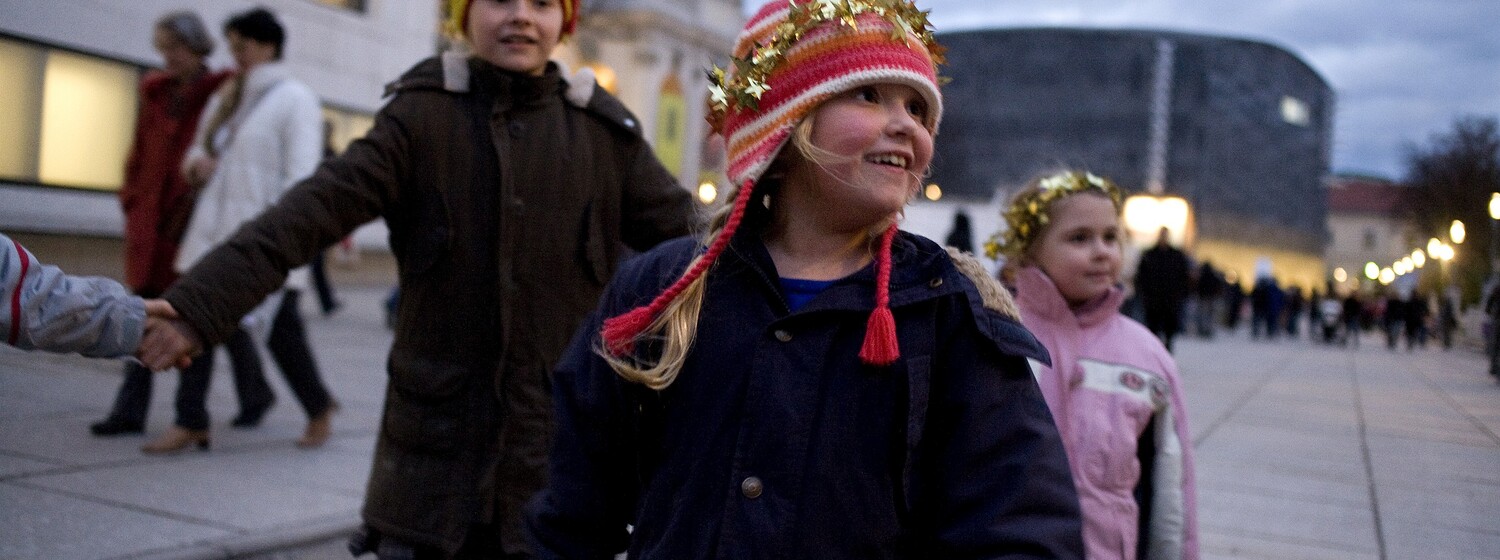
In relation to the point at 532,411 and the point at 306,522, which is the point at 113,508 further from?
the point at 532,411

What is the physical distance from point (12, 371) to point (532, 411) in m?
1.97

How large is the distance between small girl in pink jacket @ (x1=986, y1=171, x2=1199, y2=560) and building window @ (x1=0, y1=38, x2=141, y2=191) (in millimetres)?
7117

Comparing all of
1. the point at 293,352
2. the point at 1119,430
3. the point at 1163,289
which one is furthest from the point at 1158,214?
Result: the point at 1119,430

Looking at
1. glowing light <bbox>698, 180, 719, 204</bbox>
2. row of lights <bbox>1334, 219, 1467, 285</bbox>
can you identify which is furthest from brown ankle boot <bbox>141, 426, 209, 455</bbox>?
row of lights <bbox>1334, 219, 1467, 285</bbox>

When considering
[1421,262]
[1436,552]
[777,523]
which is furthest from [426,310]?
[1421,262]

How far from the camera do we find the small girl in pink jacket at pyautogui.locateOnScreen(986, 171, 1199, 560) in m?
3.42

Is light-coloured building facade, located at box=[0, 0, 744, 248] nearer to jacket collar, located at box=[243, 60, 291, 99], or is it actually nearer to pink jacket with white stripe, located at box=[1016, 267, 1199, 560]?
jacket collar, located at box=[243, 60, 291, 99]

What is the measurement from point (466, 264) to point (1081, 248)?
2.00 metres

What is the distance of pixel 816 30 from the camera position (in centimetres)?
198

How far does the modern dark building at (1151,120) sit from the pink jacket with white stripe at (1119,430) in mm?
64784

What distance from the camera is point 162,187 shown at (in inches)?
233

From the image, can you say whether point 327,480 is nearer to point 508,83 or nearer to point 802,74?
point 508,83

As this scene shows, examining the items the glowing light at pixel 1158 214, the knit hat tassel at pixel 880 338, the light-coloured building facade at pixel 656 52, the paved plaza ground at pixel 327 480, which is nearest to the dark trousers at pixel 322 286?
the paved plaza ground at pixel 327 480

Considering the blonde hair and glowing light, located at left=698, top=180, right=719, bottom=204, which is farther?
glowing light, located at left=698, top=180, right=719, bottom=204
